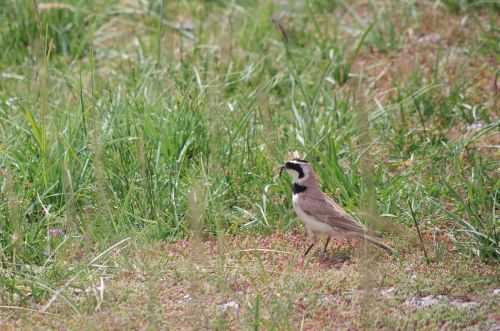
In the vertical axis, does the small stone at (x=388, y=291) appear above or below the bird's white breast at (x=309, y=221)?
below

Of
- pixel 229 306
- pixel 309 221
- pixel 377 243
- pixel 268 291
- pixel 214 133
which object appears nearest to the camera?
pixel 229 306

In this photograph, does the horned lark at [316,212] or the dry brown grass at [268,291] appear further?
A: the horned lark at [316,212]

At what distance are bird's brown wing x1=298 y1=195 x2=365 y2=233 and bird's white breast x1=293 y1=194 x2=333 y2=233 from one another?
0.8 inches

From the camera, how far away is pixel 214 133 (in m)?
6.24

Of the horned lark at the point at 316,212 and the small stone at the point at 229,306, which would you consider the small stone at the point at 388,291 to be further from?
the small stone at the point at 229,306

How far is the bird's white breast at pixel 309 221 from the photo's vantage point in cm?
547

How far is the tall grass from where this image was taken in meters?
5.75

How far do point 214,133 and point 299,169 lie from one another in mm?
732

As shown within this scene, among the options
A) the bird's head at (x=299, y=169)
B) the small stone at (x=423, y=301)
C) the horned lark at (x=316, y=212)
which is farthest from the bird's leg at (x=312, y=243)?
the small stone at (x=423, y=301)

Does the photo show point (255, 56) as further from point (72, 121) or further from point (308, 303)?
point (308, 303)

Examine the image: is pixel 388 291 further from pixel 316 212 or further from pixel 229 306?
pixel 229 306

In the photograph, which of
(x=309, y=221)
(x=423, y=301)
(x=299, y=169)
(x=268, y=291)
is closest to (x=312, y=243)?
(x=309, y=221)

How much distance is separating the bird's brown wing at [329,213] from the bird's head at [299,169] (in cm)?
16

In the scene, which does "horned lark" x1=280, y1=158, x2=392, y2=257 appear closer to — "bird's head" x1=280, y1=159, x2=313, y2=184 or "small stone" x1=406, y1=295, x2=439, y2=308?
"bird's head" x1=280, y1=159, x2=313, y2=184
